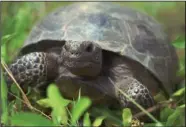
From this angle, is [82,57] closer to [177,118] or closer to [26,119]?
[177,118]

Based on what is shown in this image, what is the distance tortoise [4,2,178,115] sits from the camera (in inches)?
90.7

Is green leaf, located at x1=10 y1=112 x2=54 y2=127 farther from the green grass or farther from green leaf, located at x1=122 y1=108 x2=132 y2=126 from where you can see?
green leaf, located at x1=122 y1=108 x2=132 y2=126

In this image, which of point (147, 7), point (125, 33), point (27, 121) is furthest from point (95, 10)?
point (147, 7)

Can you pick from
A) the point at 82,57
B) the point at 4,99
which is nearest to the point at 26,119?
the point at 4,99

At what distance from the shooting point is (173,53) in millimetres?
2893

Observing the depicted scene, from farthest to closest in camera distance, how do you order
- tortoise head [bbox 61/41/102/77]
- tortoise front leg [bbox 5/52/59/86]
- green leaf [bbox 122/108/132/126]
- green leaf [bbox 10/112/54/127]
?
tortoise front leg [bbox 5/52/59/86] → tortoise head [bbox 61/41/102/77] → green leaf [bbox 122/108/132/126] → green leaf [bbox 10/112/54/127]

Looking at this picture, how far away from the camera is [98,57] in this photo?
234 cm

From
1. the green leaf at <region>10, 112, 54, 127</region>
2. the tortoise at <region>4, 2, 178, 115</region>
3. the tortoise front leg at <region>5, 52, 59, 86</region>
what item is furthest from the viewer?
the tortoise front leg at <region>5, 52, 59, 86</region>

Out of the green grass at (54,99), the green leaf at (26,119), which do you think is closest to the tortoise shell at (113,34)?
the green grass at (54,99)

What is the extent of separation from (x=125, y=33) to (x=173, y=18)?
311 cm

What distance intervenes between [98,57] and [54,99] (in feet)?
3.30

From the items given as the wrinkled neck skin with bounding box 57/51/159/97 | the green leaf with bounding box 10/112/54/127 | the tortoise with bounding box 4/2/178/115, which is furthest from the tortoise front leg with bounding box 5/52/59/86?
the green leaf with bounding box 10/112/54/127

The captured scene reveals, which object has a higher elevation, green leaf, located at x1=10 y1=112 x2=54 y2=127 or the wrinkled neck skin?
green leaf, located at x1=10 y1=112 x2=54 y2=127

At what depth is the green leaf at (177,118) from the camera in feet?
5.63
